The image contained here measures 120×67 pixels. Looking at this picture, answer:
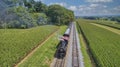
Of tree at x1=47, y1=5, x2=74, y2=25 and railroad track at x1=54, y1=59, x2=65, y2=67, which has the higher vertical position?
tree at x1=47, y1=5, x2=74, y2=25

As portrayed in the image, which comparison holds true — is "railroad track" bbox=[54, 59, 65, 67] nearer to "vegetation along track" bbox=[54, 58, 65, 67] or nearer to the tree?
"vegetation along track" bbox=[54, 58, 65, 67]

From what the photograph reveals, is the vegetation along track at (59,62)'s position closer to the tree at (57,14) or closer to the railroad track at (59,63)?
the railroad track at (59,63)

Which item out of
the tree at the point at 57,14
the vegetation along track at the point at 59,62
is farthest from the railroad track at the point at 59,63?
the tree at the point at 57,14

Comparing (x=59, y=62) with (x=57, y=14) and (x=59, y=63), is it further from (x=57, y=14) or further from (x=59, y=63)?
(x=57, y=14)

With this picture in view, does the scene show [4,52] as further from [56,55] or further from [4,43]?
[56,55]

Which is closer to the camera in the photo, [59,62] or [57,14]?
[59,62]

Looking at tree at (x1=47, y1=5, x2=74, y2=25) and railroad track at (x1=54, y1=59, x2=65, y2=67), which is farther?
tree at (x1=47, y1=5, x2=74, y2=25)

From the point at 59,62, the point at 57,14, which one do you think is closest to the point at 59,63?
the point at 59,62

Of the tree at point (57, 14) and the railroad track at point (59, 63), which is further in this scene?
the tree at point (57, 14)

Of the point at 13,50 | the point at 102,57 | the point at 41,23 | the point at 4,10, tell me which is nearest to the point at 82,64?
the point at 102,57

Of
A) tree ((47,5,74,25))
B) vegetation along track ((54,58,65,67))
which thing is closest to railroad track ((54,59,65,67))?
vegetation along track ((54,58,65,67))

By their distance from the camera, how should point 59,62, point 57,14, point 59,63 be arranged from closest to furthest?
point 59,63
point 59,62
point 57,14

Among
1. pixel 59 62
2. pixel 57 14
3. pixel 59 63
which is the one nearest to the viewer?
pixel 59 63
